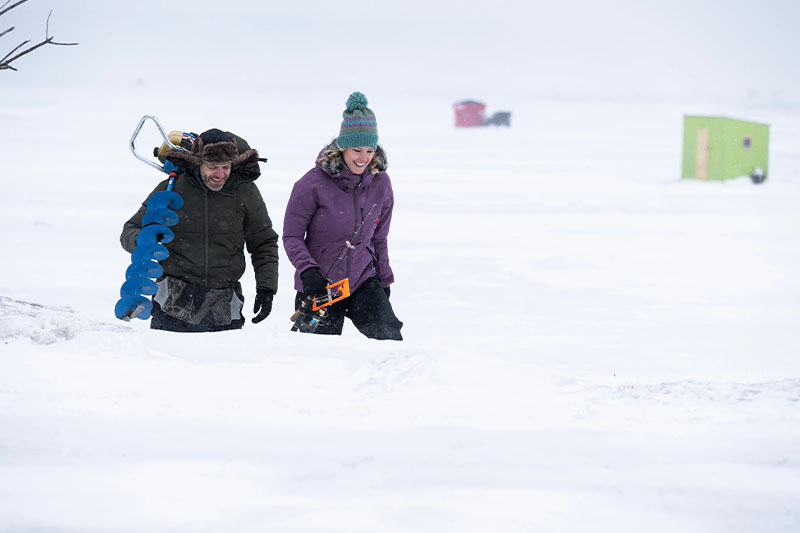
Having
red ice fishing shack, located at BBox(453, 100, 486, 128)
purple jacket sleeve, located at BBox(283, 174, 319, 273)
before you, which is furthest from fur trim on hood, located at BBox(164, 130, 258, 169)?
red ice fishing shack, located at BBox(453, 100, 486, 128)

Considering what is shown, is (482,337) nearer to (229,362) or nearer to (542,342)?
(542,342)

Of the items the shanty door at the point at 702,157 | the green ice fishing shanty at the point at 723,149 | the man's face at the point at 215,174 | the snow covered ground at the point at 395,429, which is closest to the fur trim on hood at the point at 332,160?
the man's face at the point at 215,174

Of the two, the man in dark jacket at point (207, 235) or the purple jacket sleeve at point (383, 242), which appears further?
the purple jacket sleeve at point (383, 242)

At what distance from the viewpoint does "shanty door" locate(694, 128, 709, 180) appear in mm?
20484

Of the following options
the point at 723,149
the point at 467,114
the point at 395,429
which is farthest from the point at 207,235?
the point at 467,114

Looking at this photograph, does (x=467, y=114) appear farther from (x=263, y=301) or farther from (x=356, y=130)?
(x=263, y=301)

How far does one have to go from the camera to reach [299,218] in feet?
14.3

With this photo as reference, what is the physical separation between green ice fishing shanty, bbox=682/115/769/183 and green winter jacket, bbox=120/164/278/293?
17.4 metres

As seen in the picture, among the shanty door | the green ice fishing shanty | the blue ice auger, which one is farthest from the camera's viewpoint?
the shanty door

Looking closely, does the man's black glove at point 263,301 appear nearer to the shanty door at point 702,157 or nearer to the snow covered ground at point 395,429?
the snow covered ground at point 395,429

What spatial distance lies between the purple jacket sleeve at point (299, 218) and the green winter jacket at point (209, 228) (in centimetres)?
14

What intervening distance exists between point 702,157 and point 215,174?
17808 mm

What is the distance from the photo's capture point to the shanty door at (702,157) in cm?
2048

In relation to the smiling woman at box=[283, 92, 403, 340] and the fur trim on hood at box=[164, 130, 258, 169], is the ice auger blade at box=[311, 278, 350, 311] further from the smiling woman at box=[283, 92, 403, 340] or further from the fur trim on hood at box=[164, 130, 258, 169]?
the fur trim on hood at box=[164, 130, 258, 169]
